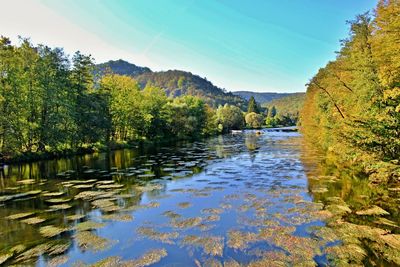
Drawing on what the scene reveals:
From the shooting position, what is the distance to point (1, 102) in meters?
32.8

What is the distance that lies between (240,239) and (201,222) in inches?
96.8

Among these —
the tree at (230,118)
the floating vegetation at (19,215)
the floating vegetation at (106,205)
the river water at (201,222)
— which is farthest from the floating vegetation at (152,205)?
the tree at (230,118)

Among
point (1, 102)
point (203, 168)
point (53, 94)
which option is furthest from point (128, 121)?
point (203, 168)

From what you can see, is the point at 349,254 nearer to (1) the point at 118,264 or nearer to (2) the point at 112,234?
(1) the point at 118,264

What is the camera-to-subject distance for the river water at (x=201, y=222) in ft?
30.0

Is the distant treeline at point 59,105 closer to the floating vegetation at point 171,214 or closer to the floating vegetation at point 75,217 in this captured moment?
the floating vegetation at point 75,217

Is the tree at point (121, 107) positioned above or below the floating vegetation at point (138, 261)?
above

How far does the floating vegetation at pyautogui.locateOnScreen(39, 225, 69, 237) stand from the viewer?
11406 mm

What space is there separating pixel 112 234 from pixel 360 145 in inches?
593

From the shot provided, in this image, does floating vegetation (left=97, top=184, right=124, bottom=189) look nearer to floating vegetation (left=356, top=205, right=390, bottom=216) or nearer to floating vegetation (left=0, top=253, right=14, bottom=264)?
floating vegetation (left=0, top=253, right=14, bottom=264)

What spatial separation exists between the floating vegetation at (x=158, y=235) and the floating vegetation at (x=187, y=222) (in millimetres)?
922

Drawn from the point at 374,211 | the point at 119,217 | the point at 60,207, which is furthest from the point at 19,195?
the point at 374,211

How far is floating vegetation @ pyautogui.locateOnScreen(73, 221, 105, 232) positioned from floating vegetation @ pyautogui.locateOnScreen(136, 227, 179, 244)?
1.99 meters

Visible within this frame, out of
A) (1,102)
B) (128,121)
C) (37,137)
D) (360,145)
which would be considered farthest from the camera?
(128,121)
